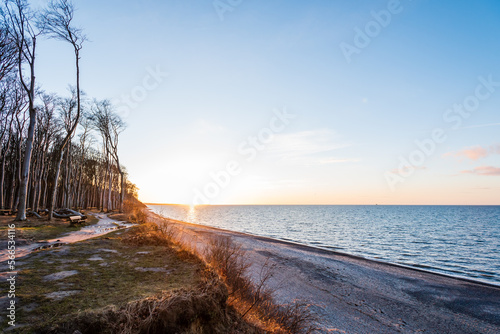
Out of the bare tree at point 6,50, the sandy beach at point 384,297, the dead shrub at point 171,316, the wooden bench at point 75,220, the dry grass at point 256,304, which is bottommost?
the sandy beach at point 384,297

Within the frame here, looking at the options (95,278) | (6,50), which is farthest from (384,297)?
(6,50)

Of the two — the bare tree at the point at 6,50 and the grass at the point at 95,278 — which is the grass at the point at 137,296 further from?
the bare tree at the point at 6,50

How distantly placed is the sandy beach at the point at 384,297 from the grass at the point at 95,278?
1976mm

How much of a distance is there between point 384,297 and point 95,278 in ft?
41.4

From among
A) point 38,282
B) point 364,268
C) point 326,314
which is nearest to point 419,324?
point 326,314

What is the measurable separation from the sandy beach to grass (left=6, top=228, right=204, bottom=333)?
77.8 inches

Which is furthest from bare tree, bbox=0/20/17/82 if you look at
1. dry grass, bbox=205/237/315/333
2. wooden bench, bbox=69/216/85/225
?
dry grass, bbox=205/237/315/333

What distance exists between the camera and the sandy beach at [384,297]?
9.04m

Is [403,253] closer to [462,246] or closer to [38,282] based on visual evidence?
[462,246]

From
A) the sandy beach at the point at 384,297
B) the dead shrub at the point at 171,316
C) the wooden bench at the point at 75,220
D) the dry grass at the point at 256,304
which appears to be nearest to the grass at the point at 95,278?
the dead shrub at the point at 171,316

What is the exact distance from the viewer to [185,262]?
6891mm

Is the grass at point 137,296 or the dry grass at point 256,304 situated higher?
the grass at point 137,296

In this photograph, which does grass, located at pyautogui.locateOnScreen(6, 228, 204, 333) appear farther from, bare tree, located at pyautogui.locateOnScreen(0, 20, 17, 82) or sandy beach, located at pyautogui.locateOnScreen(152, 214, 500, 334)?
bare tree, located at pyautogui.locateOnScreen(0, 20, 17, 82)

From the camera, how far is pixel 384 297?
11672mm
